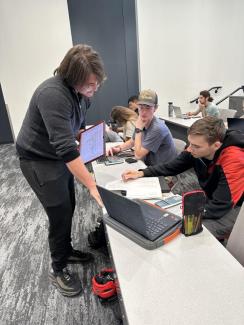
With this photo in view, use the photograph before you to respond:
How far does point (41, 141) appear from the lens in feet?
4.25

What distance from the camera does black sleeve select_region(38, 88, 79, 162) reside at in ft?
3.77

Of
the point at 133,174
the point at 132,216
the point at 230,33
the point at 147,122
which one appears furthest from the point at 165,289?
the point at 230,33

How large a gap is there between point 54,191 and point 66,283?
68cm

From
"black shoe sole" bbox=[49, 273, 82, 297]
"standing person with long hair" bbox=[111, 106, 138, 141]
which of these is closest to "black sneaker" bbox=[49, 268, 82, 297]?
"black shoe sole" bbox=[49, 273, 82, 297]

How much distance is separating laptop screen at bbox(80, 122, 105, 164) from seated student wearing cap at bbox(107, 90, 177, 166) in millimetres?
363

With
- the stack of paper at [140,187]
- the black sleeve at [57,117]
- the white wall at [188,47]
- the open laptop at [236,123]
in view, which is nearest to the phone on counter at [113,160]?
the stack of paper at [140,187]

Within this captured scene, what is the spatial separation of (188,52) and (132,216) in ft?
17.3

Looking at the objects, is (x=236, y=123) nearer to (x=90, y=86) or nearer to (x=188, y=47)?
(x=90, y=86)

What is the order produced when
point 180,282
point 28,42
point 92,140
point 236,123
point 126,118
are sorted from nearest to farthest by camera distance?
1. point 180,282
2. point 92,140
3. point 236,123
4. point 126,118
5. point 28,42

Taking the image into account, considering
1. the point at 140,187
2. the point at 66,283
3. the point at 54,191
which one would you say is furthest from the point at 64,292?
the point at 140,187

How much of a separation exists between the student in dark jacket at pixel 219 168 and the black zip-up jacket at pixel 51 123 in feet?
2.18

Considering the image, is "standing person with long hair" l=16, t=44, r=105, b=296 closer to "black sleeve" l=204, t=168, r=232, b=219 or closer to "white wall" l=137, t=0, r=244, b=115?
"black sleeve" l=204, t=168, r=232, b=219

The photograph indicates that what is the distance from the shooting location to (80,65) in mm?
1139

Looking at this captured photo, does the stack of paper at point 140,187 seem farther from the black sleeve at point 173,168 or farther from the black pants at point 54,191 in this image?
the black pants at point 54,191
